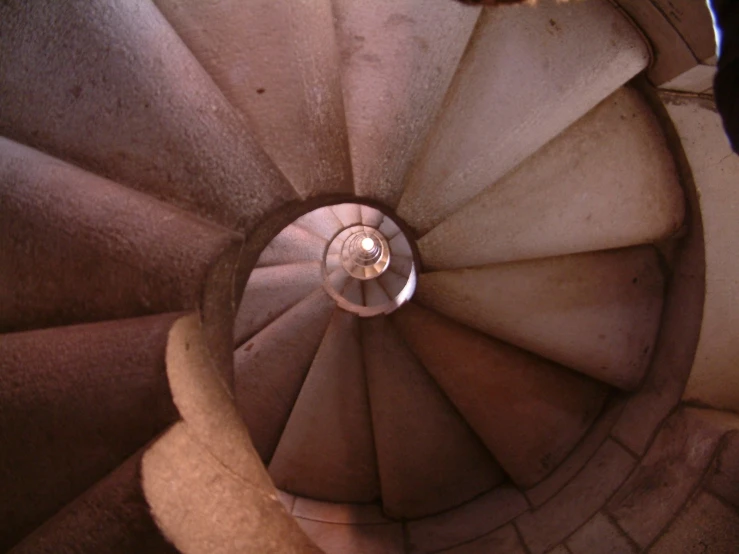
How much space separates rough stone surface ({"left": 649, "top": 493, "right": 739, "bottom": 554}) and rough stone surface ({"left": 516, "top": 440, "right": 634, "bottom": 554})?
0.36m

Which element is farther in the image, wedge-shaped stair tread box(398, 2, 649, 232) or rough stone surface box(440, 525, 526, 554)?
rough stone surface box(440, 525, 526, 554)

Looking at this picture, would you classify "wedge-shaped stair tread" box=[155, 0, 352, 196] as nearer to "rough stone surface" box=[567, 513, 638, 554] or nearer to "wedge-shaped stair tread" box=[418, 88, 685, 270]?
"wedge-shaped stair tread" box=[418, 88, 685, 270]

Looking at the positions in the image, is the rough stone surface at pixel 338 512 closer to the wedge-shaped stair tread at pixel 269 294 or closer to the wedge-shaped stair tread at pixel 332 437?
the wedge-shaped stair tread at pixel 332 437

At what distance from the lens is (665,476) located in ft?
7.34

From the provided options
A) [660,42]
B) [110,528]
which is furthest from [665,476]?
[110,528]

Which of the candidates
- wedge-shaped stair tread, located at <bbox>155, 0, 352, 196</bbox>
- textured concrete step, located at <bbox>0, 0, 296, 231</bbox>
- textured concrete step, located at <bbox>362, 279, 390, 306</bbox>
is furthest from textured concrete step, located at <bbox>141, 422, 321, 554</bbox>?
textured concrete step, located at <bbox>362, 279, 390, 306</bbox>

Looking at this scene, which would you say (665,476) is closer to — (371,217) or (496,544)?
(496,544)

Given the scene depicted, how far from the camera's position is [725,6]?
1.00m

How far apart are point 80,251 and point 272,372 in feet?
6.59

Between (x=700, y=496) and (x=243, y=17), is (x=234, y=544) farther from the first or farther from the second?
(x=243, y=17)

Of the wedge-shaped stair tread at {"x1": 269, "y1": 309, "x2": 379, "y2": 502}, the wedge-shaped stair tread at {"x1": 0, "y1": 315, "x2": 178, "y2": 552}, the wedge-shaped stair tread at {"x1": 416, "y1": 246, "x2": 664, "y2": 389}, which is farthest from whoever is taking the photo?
the wedge-shaped stair tread at {"x1": 269, "y1": 309, "x2": 379, "y2": 502}

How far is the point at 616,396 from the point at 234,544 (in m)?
2.18

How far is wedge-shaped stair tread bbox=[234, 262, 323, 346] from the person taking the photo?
4.07m

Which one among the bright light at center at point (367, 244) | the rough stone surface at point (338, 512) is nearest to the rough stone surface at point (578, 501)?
the rough stone surface at point (338, 512)
